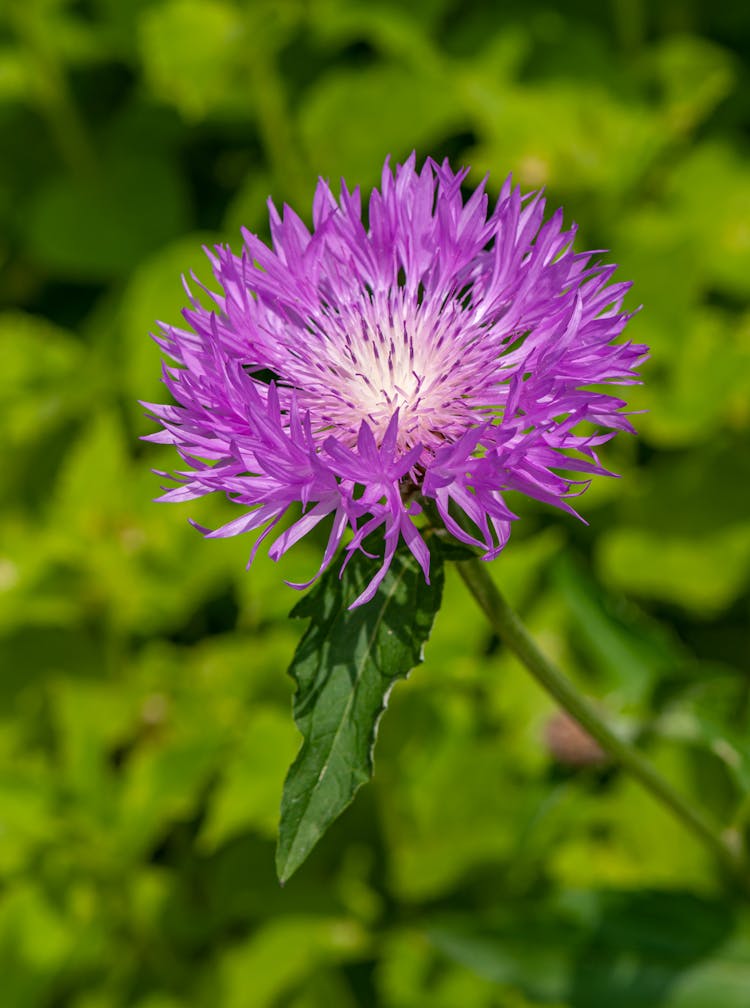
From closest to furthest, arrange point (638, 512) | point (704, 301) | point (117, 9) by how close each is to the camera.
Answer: point (638, 512)
point (704, 301)
point (117, 9)

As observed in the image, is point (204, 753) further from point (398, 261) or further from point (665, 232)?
point (665, 232)

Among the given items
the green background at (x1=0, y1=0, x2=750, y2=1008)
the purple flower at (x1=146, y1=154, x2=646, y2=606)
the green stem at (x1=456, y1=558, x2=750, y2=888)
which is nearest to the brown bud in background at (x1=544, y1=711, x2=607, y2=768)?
the green background at (x1=0, y1=0, x2=750, y2=1008)

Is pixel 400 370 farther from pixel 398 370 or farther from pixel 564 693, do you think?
pixel 564 693

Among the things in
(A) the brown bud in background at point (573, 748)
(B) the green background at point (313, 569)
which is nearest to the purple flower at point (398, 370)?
(B) the green background at point (313, 569)

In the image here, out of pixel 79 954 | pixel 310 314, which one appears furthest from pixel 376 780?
pixel 310 314

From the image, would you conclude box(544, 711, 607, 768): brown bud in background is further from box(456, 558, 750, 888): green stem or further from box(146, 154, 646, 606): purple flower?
box(146, 154, 646, 606): purple flower

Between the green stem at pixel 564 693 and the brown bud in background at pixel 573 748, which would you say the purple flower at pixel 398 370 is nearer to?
the green stem at pixel 564 693

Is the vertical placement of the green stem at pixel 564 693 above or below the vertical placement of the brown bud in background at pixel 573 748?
above

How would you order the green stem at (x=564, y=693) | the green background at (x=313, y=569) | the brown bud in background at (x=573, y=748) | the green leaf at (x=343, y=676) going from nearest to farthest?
1. the green leaf at (x=343, y=676)
2. the green stem at (x=564, y=693)
3. the green background at (x=313, y=569)
4. the brown bud in background at (x=573, y=748)
